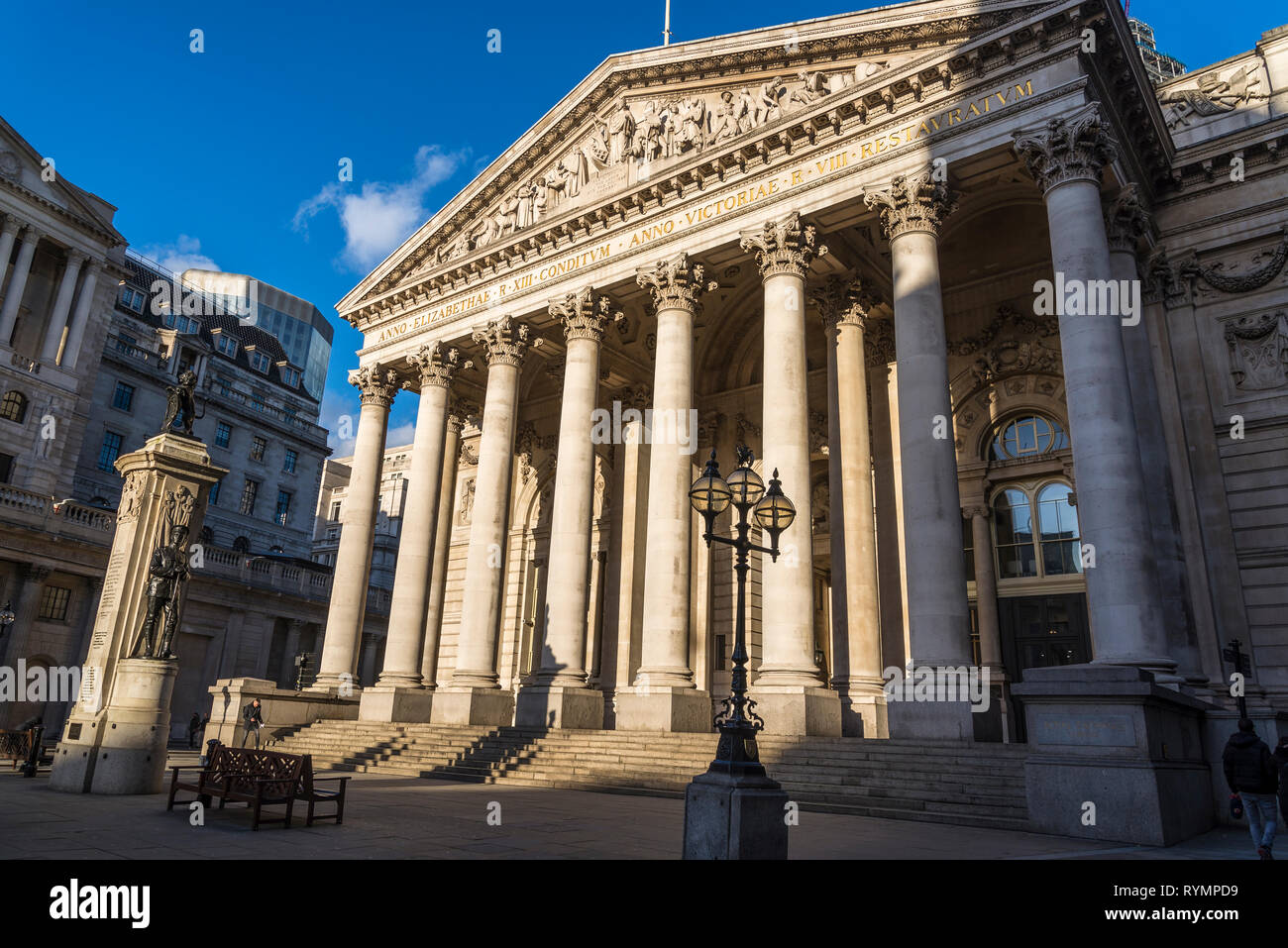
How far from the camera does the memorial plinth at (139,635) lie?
46.2 feet

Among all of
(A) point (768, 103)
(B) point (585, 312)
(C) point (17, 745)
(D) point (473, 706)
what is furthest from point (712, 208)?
(C) point (17, 745)

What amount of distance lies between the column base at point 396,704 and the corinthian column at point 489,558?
1472 mm

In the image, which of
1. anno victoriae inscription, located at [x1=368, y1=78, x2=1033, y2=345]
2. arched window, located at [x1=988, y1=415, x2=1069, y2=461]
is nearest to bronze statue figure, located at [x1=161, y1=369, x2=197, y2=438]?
anno victoriae inscription, located at [x1=368, y1=78, x2=1033, y2=345]

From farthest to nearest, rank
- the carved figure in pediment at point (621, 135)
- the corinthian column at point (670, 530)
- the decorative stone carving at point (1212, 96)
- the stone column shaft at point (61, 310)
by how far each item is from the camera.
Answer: the stone column shaft at point (61, 310)
the carved figure in pediment at point (621, 135)
the decorative stone carving at point (1212, 96)
the corinthian column at point (670, 530)

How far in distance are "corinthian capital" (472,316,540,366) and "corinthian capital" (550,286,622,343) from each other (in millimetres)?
2278

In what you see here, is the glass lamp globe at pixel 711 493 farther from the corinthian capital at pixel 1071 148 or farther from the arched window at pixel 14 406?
the arched window at pixel 14 406

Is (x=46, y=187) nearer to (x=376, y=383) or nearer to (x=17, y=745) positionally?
(x=376, y=383)

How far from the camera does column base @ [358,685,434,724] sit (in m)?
27.9

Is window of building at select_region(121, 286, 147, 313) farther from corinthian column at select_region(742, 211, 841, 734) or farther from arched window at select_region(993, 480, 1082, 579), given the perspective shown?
arched window at select_region(993, 480, 1082, 579)

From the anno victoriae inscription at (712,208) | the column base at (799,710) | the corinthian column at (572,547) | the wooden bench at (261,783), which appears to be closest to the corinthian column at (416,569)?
the anno victoriae inscription at (712,208)

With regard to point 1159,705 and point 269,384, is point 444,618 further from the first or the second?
point 269,384

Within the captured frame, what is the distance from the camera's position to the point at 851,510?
24469mm

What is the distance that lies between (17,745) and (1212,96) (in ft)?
124
